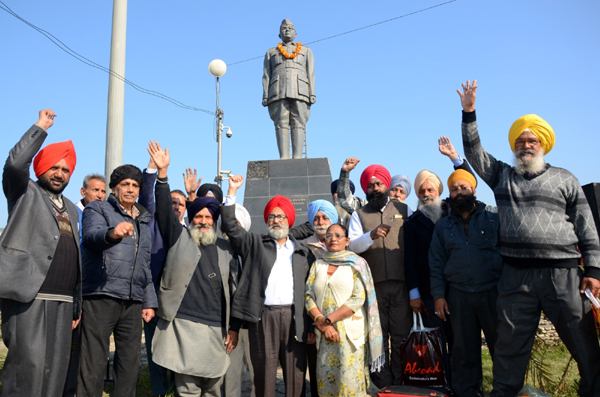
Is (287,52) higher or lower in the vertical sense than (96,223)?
higher

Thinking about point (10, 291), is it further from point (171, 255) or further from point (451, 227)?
point (451, 227)

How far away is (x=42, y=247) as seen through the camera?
3094 millimetres

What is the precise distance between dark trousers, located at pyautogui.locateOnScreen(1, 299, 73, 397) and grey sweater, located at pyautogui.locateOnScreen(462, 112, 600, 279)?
316cm

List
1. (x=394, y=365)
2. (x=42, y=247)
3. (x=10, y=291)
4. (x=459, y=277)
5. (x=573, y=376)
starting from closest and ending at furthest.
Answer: (x=10, y=291)
(x=42, y=247)
(x=459, y=277)
(x=394, y=365)
(x=573, y=376)

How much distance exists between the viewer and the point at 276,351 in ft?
12.3

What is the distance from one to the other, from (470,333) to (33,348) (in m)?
3.11

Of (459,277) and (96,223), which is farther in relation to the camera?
(459,277)

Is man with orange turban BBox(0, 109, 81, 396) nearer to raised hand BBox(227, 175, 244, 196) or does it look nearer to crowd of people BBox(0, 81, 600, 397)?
crowd of people BBox(0, 81, 600, 397)


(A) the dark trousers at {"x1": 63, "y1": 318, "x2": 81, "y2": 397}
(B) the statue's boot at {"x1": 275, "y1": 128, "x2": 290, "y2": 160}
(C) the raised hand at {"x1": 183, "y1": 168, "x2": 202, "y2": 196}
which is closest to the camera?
(A) the dark trousers at {"x1": 63, "y1": 318, "x2": 81, "y2": 397}

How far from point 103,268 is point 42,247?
0.46m

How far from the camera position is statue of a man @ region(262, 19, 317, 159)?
9289 millimetres

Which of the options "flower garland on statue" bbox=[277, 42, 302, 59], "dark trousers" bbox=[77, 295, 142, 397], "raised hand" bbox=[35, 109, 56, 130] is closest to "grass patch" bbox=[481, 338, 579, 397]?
"dark trousers" bbox=[77, 295, 142, 397]


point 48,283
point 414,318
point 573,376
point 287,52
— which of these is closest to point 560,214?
point 414,318

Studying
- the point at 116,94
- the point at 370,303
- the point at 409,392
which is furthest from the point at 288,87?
the point at 409,392
